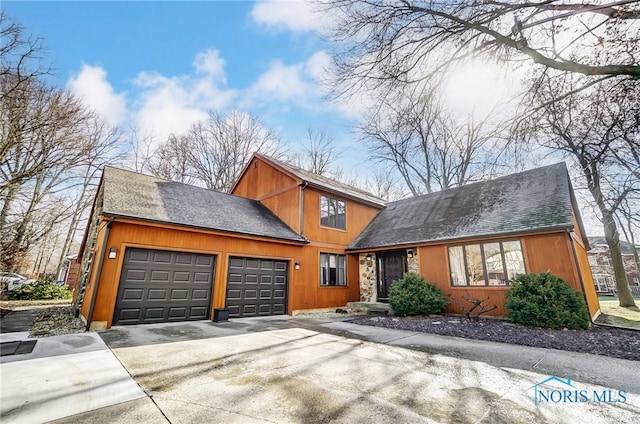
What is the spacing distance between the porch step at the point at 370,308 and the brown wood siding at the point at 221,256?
0.65m

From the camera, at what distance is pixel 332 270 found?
11.9 meters

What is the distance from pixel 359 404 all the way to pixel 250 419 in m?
1.08

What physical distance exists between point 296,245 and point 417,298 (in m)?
4.71

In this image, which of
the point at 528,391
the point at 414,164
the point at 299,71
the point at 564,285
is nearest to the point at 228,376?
the point at 528,391

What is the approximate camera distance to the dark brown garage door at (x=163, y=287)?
7.07 m

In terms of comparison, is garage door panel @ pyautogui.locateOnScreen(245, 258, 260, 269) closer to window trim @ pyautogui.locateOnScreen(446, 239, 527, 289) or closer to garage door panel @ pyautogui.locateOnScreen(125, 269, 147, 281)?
garage door panel @ pyautogui.locateOnScreen(125, 269, 147, 281)

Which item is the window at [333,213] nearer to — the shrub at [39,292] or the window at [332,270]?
the window at [332,270]

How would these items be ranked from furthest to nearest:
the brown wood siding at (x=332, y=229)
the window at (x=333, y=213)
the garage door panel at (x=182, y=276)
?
the window at (x=333, y=213) < the brown wood siding at (x=332, y=229) < the garage door panel at (x=182, y=276)

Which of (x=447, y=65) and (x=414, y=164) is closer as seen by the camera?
(x=447, y=65)

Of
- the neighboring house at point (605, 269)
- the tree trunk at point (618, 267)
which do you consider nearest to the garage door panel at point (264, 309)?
the tree trunk at point (618, 267)

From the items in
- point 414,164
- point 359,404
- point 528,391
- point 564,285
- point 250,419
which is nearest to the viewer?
point 250,419

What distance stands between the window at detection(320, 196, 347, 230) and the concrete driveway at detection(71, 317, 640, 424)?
23.6 ft

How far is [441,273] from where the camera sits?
386 inches

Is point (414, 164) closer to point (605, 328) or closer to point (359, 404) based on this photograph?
point (605, 328)
